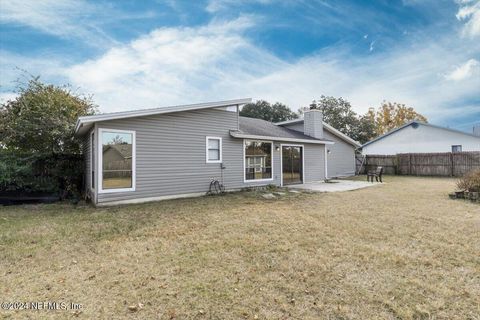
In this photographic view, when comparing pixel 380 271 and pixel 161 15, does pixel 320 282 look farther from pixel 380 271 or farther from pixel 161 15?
pixel 161 15

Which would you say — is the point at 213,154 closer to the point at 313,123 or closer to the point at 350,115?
the point at 313,123

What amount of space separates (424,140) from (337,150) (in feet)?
30.4

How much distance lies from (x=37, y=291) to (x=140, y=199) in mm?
5556

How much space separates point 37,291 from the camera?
2928 millimetres

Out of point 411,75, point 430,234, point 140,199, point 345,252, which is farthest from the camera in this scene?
point 411,75

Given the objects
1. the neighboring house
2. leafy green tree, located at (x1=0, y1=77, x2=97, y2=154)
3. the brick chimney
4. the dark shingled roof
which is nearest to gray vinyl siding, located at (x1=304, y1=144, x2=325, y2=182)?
the dark shingled roof

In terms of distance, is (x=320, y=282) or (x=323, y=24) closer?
(x=320, y=282)

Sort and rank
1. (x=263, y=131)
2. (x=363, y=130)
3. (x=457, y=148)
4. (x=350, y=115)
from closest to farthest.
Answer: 1. (x=263, y=131)
2. (x=457, y=148)
3. (x=363, y=130)
4. (x=350, y=115)

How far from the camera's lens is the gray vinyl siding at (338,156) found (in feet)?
57.0

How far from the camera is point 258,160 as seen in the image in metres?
11.9

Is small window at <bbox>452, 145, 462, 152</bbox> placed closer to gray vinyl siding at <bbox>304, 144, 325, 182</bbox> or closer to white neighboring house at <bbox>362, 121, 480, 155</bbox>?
white neighboring house at <bbox>362, 121, 480, 155</bbox>

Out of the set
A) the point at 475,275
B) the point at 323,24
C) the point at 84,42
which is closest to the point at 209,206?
the point at 475,275

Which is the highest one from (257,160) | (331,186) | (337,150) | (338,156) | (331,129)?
(331,129)

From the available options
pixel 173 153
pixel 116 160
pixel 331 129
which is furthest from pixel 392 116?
pixel 116 160
